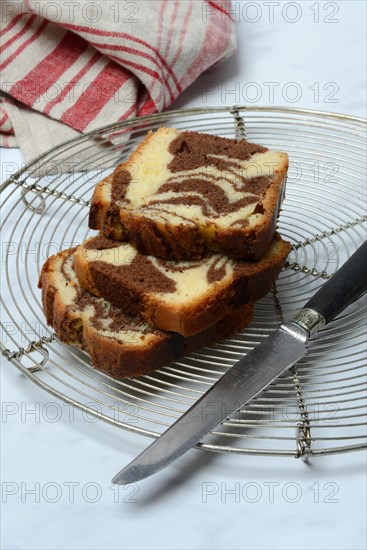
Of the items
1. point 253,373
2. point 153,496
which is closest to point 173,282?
point 253,373

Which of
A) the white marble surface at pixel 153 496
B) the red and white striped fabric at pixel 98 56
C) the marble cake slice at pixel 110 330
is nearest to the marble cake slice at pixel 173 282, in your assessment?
the marble cake slice at pixel 110 330

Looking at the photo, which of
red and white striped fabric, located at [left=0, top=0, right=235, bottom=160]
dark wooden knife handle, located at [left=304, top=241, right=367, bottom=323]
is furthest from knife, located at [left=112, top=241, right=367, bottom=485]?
red and white striped fabric, located at [left=0, top=0, right=235, bottom=160]

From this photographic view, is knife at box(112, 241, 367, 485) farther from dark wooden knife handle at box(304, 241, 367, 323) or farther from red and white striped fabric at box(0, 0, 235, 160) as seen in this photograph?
red and white striped fabric at box(0, 0, 235, 160)

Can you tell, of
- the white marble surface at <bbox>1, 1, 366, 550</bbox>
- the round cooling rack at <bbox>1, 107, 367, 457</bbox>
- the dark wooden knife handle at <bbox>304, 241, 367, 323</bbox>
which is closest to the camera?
the white marble surface at <bbox>1, 1, 366, 550</bbox>

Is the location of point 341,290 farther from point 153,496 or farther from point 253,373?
point 153,496

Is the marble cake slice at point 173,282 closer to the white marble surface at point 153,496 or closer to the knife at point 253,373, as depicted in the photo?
the knife at point 253,373

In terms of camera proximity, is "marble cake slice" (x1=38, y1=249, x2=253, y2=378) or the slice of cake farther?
the slice of cake
